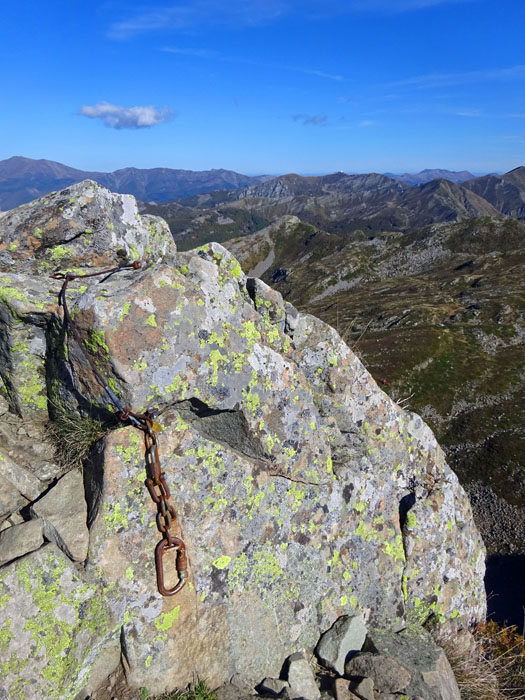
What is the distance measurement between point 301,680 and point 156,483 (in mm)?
4418

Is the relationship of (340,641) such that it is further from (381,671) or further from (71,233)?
(71,233)

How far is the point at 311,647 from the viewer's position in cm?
855

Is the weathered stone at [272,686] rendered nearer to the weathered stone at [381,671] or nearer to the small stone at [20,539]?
the weathered stone at [381,671]

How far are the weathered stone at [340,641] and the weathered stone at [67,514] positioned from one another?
5.05 metres

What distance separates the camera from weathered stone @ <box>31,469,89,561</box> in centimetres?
699

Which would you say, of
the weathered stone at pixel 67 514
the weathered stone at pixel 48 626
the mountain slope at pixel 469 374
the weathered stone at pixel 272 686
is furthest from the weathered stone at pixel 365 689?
the mountain slope at pixel 469 374

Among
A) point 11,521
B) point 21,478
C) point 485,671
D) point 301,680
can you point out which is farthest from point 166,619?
point 485,671

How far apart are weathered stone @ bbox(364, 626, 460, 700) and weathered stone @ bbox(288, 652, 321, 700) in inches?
65.4

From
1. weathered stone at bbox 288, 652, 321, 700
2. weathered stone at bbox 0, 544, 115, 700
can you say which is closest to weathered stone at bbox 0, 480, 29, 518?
weathered stone at bbox 0, 544, 115, 700

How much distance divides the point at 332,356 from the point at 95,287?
21.7ft

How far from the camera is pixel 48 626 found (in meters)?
6.39

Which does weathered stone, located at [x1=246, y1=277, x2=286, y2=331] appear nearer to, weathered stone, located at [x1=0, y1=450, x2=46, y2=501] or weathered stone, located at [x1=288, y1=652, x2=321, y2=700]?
weathered stone, located at [x1=0, y1=450, x2=46, y2=501]

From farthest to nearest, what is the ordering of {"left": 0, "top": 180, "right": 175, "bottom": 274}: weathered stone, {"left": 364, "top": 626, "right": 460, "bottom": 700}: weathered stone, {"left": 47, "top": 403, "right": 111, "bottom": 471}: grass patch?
{"left": 0, "top": 180, "right": 175, "bottom": 274}: weathered stone
{"left": 47, "top": 403, "right": 111, "bottom": 471}: grass patch
{"left": 364, "top": 626, "right": 460, "bottom": 700}: weathered stone

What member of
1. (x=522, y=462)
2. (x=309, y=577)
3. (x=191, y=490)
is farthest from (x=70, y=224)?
(x=522, y=462)
